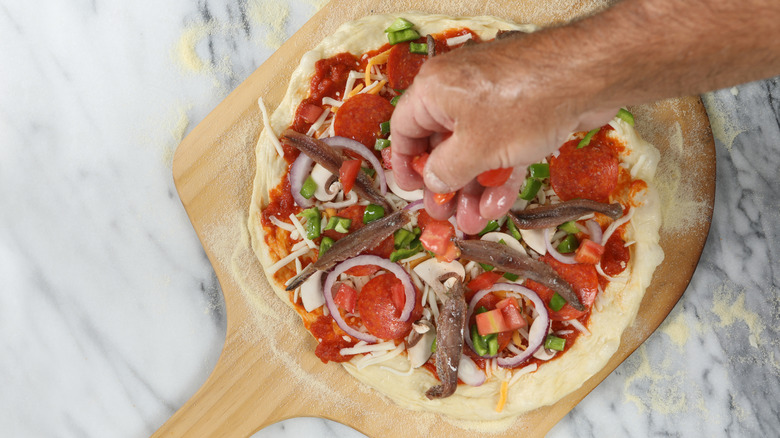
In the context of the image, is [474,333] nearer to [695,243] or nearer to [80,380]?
[695,243]

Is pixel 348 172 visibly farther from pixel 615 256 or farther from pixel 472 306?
pixel 615 256

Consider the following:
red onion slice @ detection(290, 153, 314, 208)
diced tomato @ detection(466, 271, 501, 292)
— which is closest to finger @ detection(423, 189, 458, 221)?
diced tomato @ detection(466, 271, 501, 292)

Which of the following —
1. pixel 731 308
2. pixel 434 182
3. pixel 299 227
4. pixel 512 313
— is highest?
pixel 434 182

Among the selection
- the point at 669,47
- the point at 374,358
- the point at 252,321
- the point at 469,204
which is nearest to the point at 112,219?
the point at 252,321

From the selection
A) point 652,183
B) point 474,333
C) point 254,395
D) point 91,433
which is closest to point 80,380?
point 91,433

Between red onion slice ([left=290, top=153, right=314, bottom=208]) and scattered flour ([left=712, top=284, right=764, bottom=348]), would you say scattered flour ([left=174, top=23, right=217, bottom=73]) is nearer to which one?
red onion slice ([left=290, top=153, right=314, bottom=208])

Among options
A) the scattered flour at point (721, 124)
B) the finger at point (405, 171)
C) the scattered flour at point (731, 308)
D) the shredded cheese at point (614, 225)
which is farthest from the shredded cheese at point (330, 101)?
the scattered flour at point (731, 308)
